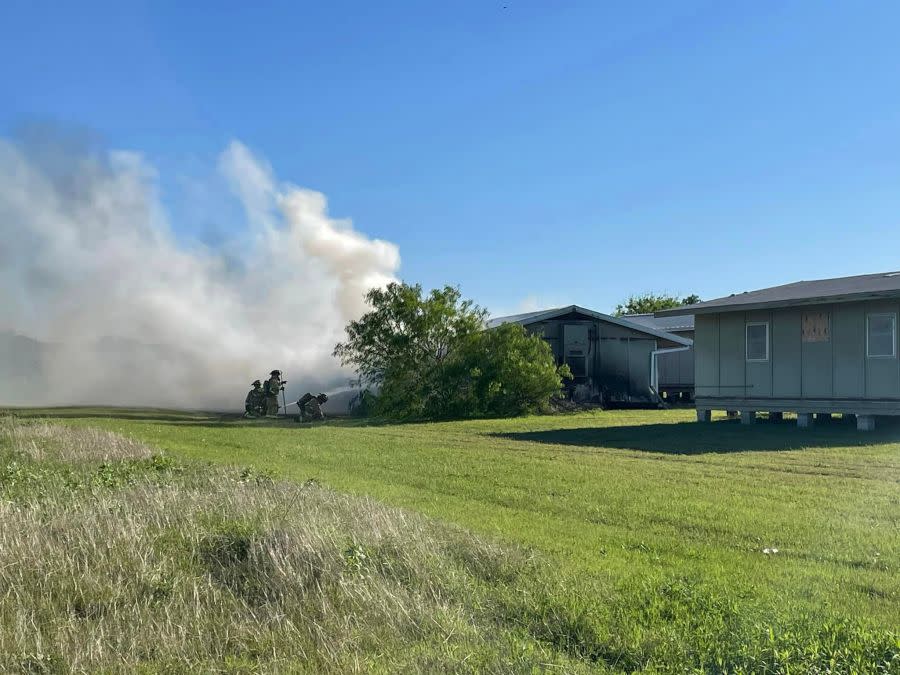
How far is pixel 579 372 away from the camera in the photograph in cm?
3681

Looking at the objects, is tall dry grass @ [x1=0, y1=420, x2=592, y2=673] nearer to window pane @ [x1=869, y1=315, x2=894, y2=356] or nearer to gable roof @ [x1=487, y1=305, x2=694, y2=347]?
window pane @ [x1=869, y1=315, x2=894, y2=356]

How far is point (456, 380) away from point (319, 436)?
30.2 ft

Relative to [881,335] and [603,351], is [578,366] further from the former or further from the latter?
[881,335]

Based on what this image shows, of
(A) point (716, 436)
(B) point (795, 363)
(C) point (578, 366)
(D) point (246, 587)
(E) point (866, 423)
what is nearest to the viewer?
(D) point (246, 587)

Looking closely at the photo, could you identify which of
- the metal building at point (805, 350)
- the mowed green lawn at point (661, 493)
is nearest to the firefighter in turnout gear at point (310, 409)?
the mowed green lawn at point (661, 493)

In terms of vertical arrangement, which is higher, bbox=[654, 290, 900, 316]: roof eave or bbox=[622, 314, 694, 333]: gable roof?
bbox=[622, 314, 694, 333]: gable roof

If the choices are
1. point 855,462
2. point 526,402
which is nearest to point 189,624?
point 855,462

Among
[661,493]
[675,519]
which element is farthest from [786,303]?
[675,519]

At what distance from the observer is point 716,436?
20.6 meters

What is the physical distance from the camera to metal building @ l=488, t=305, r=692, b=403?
3669 centimetres

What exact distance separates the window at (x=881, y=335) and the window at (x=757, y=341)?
9.40ft

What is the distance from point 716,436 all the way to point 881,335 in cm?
485

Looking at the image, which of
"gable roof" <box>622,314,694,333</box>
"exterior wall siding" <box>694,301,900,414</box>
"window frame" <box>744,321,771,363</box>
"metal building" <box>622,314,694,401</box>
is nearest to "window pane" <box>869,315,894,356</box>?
"exterior wall siding" <box>694,301,900,414</box>

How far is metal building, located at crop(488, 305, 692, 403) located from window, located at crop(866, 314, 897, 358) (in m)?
16.1
